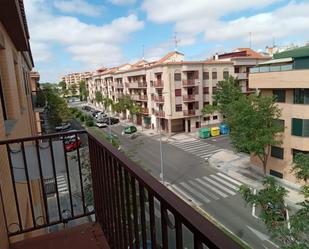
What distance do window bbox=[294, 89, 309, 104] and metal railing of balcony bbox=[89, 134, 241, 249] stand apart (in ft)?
50.6

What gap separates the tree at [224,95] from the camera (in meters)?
29.8

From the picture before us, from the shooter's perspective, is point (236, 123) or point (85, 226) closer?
→ point (85, 226)

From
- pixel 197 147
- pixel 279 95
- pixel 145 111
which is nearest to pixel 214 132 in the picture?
pixel 197 147

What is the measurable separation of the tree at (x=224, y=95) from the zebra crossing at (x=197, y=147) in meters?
4.95

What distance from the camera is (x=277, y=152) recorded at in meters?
17.5

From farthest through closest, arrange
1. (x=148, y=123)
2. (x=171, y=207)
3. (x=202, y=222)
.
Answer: (x=148, y=123) → (x=171, y=207) → (x=202, y=222)

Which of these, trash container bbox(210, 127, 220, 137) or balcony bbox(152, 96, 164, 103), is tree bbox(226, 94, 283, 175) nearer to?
trash container bbox(210, 127, 220, 137)

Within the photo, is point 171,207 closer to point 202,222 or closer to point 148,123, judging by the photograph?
point 202,222

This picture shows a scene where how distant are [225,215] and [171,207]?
13358 millimetres

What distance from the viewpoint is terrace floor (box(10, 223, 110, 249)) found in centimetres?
312

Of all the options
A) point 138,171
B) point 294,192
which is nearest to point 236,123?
point 294,192

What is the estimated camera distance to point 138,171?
5.56 feet

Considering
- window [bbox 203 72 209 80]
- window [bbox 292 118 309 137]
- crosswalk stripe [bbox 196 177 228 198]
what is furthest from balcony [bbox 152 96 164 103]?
window [bbox 292 118 309 137]

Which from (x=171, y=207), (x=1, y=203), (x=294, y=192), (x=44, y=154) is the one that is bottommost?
(x=294, y=192)
